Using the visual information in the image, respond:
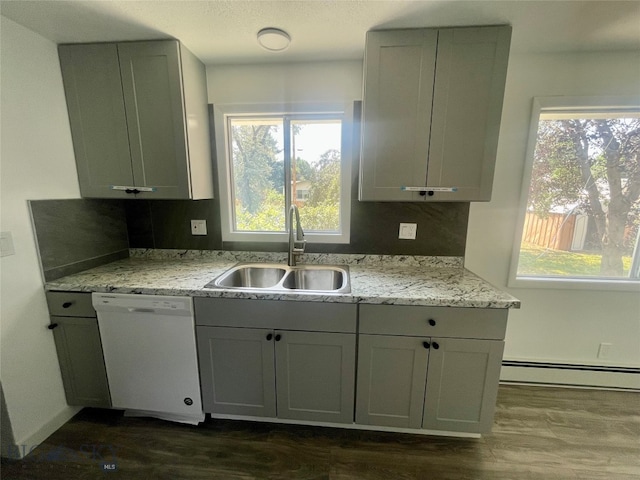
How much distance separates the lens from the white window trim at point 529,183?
5.19 ft

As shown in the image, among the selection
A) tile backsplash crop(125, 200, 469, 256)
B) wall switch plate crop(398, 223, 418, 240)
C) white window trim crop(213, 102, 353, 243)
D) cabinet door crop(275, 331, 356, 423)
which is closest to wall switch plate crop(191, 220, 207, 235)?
tile backsplash crop(125, 200, 469, 256)

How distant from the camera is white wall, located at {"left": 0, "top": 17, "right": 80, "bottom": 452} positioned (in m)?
1.26

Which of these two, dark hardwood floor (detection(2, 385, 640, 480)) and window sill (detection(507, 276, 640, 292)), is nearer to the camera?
dark hardwood floor (detection(2, 385, 640, 480))

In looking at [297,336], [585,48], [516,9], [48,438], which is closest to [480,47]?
[516,9]

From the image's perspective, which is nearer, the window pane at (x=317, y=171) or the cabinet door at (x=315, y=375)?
the cabinet door at (x=315, y=375)

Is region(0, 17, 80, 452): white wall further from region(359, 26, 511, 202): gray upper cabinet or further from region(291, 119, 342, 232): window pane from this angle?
region(359, 26, 511, 202): gray upper cabinet

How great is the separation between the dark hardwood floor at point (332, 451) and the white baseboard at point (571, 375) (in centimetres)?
23

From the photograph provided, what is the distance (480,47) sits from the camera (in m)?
1.31

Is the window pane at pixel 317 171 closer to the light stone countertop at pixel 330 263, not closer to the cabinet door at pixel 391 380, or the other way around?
the light stone countertop at pixel 330 263

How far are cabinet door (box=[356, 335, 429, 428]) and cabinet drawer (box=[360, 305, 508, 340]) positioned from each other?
0.06 m

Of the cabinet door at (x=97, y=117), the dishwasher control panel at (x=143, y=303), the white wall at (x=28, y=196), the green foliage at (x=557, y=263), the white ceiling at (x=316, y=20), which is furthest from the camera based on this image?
the green foliage at (x=557, y=263)

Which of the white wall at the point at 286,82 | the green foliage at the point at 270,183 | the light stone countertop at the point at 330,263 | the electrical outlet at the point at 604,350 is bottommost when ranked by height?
the electrical outlet at the point at 604,350

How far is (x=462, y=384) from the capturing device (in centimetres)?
134

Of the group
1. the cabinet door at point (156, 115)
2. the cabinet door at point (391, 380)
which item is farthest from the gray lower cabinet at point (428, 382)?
the cabinet door at point (156, 115)
